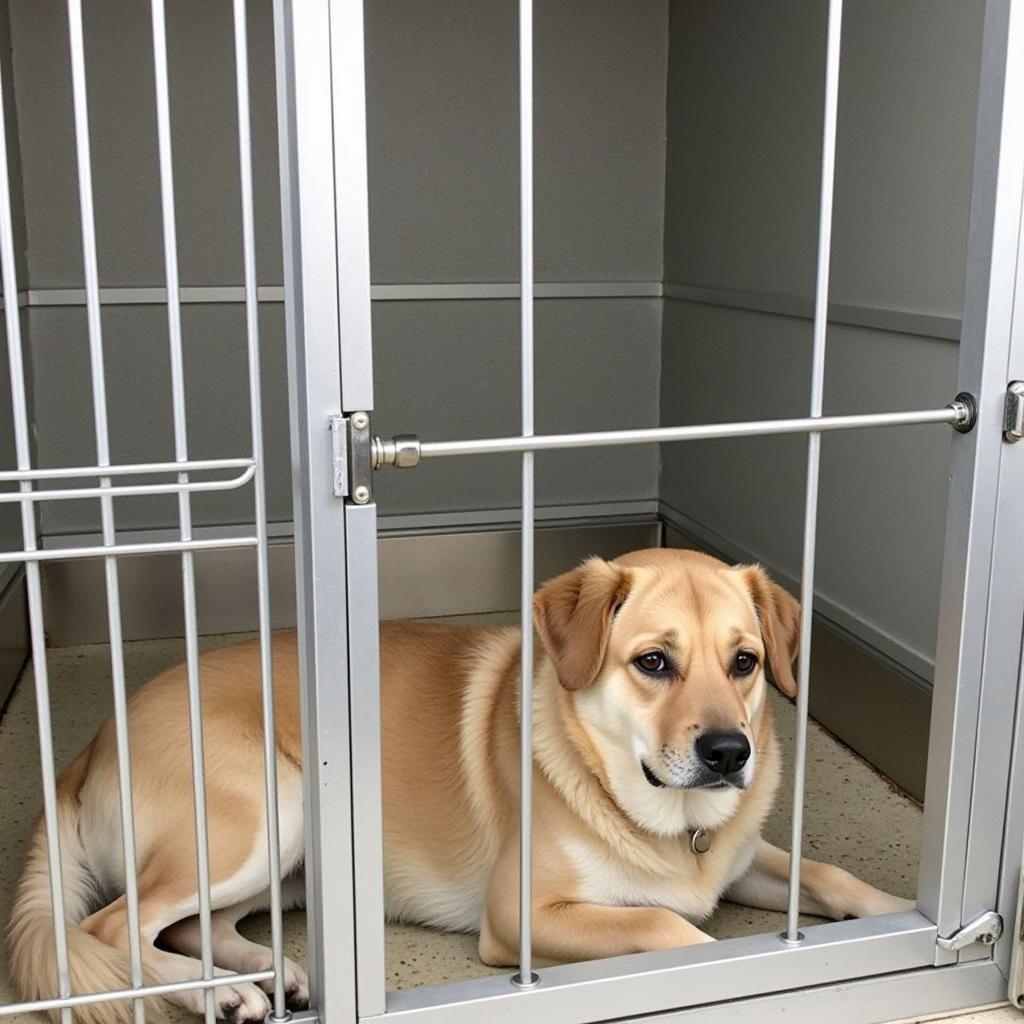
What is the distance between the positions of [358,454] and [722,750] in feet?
2.16

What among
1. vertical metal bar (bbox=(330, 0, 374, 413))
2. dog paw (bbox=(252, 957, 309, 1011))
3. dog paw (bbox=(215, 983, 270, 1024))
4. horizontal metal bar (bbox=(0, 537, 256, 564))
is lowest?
dog paw (bbox=(252, 957, 309, 1011))

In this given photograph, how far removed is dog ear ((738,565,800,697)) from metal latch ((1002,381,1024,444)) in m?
0.41

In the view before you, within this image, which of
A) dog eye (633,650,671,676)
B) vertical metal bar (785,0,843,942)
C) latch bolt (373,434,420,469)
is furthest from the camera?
dog eye (633,650,671,676)

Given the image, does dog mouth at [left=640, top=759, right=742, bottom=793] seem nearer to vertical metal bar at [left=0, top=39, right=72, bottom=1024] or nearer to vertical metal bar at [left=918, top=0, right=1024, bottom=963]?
vertical metal bar at [left=918, top=0, right=1024, bottom=963]

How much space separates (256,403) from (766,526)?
2086 mm

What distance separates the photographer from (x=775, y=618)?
78.8 inches

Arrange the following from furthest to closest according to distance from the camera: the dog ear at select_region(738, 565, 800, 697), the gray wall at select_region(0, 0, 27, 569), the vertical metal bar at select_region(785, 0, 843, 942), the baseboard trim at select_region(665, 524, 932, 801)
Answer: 1. the gray wall at select_region(0, 0, 27, 569)
2. the baseboard trim at select_region(665, 524, 932, 801)
3. the dog ear at select_region(738, 565, 800, 697)
4. the vertical metal bar at select_region(785, 0, 843, 942)

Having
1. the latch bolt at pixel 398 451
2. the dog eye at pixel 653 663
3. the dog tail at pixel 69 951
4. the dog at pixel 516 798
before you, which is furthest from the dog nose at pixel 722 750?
the dog tail at pixel 69 951

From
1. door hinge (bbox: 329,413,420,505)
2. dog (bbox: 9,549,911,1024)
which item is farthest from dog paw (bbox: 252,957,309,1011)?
door hinge (bbox: 329,413,420,505)

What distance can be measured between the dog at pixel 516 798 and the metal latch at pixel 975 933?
0.15 meters

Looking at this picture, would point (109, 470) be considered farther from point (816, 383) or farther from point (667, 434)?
point (816, 383)

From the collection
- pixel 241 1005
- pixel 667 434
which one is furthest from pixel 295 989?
pixel 667 434

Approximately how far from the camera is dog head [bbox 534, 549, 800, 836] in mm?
1804

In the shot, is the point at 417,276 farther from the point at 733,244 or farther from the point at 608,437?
the point at 608,437
